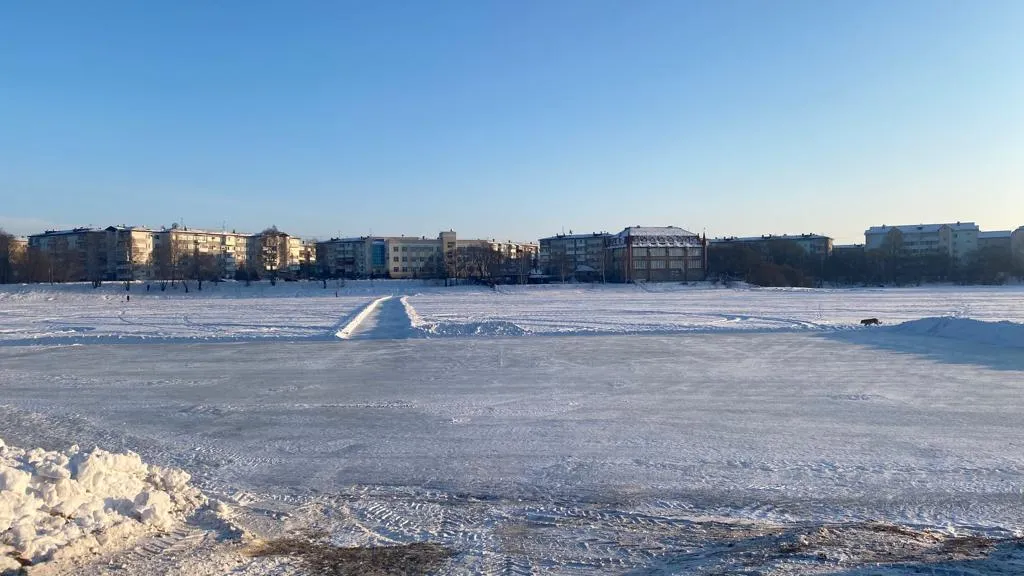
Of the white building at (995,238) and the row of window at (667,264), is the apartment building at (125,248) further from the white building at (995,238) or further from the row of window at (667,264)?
the white building at (995,238)

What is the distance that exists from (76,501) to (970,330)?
2489 centimetres

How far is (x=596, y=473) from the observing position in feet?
24.0

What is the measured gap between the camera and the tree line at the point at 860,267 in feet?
298

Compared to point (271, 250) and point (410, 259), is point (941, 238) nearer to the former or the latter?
point (410, 259)

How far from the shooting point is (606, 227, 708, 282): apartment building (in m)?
103

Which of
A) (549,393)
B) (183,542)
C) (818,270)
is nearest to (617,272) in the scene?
(818,270)

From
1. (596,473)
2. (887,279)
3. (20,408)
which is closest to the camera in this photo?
(596,473)

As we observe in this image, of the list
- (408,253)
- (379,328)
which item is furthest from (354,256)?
(379,328)

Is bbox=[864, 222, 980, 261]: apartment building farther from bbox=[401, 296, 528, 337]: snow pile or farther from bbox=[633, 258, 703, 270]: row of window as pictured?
bbox=[401, 296, 528, 337]: snow pile

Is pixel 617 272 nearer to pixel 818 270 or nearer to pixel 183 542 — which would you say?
pixel 818 270

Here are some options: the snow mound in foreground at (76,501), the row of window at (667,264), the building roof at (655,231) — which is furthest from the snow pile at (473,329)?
the building roof at (655,231)

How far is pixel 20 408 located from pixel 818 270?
114 metres

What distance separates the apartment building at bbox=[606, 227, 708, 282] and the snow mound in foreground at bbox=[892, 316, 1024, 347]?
75.6 metres

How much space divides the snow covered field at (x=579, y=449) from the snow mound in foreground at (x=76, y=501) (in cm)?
28
